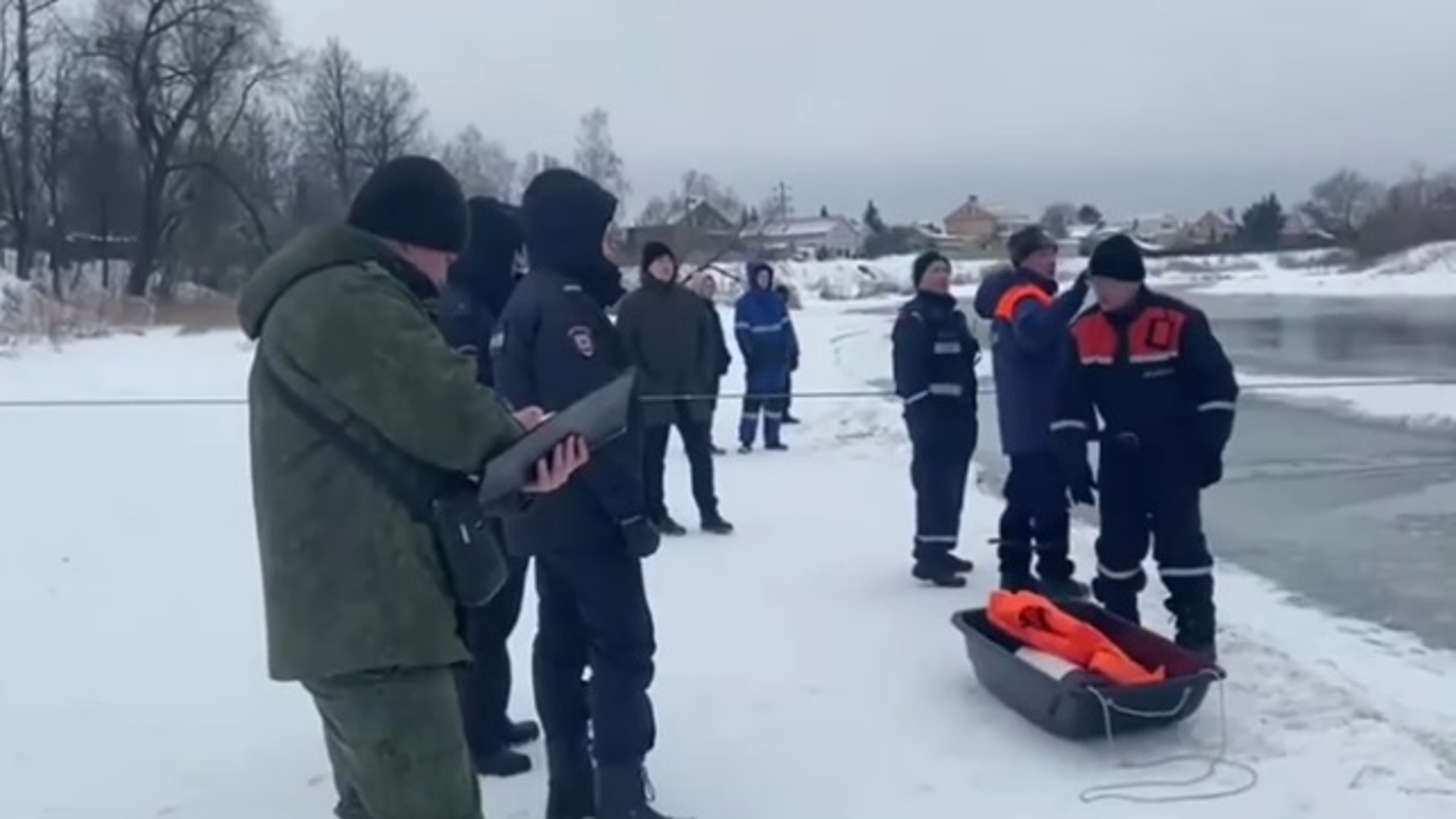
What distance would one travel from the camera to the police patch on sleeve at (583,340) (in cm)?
471

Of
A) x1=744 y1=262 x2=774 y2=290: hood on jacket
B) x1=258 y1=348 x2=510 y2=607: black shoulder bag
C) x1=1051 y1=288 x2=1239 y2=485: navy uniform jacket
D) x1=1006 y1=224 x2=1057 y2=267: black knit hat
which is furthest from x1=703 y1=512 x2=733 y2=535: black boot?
x1=258 y1=348 x2=510 y2=607: black shoulder bag

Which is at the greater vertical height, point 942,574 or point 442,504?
point 442,504

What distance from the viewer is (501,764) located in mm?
5426

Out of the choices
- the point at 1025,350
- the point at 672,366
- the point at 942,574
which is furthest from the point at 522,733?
the point at 672,366

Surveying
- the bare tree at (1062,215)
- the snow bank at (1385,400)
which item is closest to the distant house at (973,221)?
the bare tree at (1062,215)

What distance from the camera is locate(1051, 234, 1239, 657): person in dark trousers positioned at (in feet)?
20.7

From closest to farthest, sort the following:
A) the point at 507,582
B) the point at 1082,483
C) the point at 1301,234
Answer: the point at 507,582 → the point at 1082,483 → the point at 1301,234

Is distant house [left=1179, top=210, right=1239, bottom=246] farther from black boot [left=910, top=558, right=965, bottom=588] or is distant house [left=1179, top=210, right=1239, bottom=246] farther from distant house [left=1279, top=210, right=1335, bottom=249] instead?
black boot [left=910, top=558, right=965, bottom=588]

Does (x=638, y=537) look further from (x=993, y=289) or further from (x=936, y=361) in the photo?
(x=936, y=361)

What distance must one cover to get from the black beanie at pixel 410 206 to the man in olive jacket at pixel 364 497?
1.7 inches

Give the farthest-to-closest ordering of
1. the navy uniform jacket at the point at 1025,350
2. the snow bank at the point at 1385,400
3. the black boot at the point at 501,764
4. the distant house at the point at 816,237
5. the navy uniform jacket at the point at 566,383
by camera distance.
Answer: the distant house at the point at 816,237, the snow bank at the point at 1385,400, the navy uniform jacket at the point at 1025,350, the black boot at the point at 501,764, the navy uniform jacket at the point at 566,383

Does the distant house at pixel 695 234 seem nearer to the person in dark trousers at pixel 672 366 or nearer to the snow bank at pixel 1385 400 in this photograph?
the snow bank at pixel 1385 400

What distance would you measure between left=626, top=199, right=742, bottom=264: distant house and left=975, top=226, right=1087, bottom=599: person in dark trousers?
35.1 ft

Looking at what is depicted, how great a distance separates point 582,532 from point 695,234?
35360 millimetres
